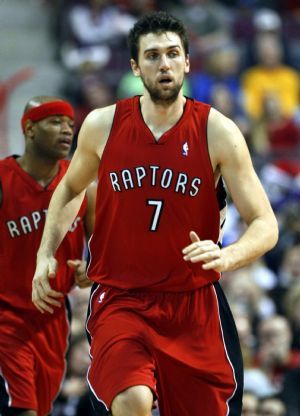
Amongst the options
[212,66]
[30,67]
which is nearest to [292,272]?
[212,66]

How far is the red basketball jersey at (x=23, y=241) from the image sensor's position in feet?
25.8

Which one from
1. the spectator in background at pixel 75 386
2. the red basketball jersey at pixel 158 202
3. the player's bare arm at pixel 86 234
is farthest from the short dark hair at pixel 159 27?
A: the spectator in background at pixel 75 386

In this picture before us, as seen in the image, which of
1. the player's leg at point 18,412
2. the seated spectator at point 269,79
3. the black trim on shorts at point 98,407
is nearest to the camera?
the black trim on shorts at point 98,407

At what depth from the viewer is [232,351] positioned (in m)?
6.91

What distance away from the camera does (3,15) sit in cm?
1688

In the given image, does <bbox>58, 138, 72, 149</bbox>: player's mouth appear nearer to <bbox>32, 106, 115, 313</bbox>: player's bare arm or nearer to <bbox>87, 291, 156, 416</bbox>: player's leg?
<bbox>32, 106, 115, 313</bbox>: player's bare arm

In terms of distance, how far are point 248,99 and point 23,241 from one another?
27.3 ft

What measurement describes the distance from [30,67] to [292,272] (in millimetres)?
5558

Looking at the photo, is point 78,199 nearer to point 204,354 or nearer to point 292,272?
point 204,354

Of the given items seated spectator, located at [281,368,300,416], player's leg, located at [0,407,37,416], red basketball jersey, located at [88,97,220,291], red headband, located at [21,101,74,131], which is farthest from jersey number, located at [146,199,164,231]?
seated spectator, located at [281,368,300,416]

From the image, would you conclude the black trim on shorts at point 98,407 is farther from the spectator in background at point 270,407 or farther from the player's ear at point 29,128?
the spectator in background at point 270,407

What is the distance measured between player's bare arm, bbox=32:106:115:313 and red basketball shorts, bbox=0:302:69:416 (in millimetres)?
854

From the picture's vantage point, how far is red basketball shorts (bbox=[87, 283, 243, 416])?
656 cm

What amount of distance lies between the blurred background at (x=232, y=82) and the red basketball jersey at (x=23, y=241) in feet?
10.1
